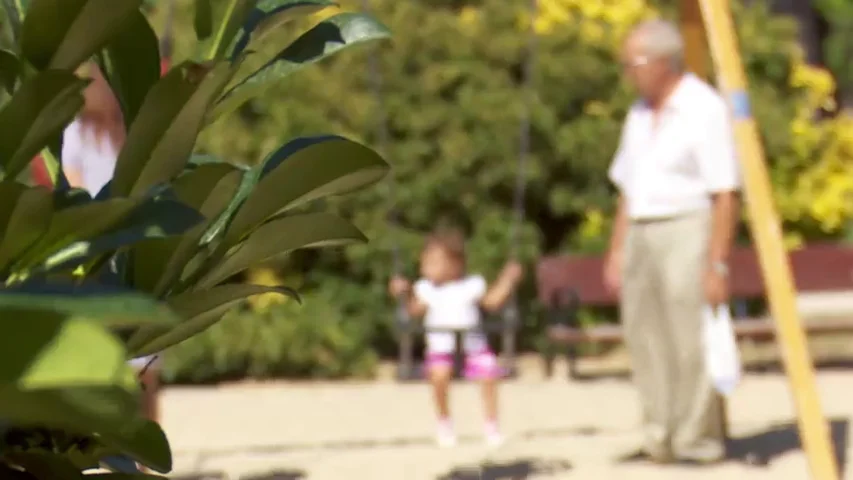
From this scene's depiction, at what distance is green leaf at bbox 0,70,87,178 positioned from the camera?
1.03m

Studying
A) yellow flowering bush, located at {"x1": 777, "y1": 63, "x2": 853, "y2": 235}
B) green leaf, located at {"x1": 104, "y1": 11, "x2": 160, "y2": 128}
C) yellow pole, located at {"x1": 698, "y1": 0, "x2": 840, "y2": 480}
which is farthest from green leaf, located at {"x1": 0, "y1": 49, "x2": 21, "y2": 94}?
yellow flowering bush, located at {"x1": 777, "y1": 63, "x2": 853, "y2": 235}

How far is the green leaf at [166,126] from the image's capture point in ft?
3.66

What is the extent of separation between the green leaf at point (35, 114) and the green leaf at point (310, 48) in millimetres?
187

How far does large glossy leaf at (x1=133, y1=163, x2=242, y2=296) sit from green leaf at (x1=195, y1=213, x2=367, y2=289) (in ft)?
0.13

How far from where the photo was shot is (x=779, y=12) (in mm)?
15555

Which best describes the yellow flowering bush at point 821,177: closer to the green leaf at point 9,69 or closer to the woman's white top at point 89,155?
the woman's white top at point 89,155

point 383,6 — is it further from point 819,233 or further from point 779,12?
point 779,12

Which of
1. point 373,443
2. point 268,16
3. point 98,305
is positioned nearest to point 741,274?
point 373,443

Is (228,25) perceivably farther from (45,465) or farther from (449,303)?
(449,303)

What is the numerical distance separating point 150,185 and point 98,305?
0.42 metres

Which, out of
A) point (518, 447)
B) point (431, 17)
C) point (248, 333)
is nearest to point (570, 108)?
point (431, 17)

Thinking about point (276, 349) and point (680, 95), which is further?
point (276, 349)

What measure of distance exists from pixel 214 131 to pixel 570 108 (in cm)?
280

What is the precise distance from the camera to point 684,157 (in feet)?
19.3
